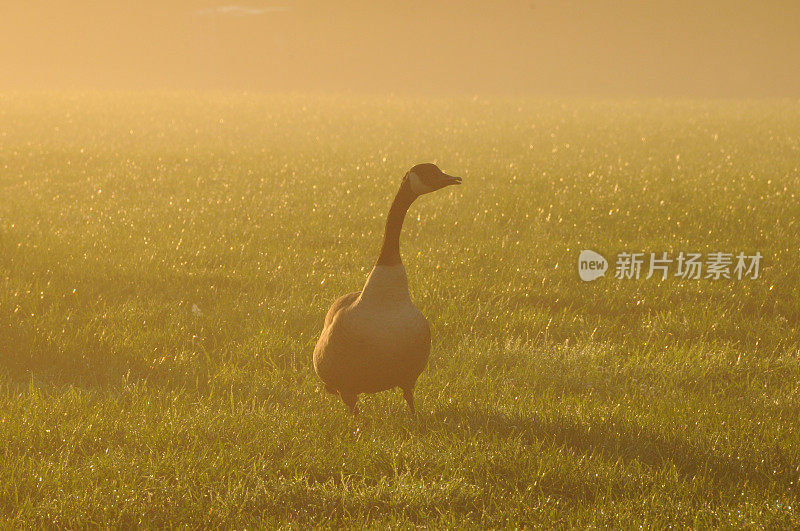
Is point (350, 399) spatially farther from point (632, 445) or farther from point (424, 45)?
point (424, 45)

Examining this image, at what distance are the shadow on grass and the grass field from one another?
0.02 m

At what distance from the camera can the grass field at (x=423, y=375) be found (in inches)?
189

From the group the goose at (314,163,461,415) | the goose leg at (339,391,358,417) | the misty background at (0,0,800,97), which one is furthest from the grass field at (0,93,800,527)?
the misty background at (0,0,800,97)

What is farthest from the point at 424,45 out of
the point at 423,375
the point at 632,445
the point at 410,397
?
the point at 632,445

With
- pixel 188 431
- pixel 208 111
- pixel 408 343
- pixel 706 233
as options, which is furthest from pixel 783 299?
pixel 208 111

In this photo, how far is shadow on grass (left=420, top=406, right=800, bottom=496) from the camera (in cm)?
508

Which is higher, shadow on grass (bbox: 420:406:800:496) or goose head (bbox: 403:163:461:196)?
goose head (bbox: 403:163:461:196)

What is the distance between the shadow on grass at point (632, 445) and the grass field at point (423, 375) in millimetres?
22

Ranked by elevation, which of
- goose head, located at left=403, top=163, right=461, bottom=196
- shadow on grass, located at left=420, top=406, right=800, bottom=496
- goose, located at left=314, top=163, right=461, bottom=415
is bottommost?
shadow on grass, located at left=420, top=406, right=800, bottom=496

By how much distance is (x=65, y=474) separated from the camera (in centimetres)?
477

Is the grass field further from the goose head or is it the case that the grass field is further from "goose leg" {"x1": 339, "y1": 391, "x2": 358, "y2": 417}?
the goose head

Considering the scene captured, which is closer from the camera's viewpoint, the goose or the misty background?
the goose

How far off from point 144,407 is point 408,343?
2131 mm

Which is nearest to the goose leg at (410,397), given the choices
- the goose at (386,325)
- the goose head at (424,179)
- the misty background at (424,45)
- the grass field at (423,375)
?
the grass field at (423,375)
